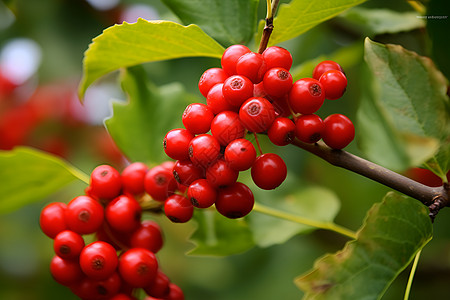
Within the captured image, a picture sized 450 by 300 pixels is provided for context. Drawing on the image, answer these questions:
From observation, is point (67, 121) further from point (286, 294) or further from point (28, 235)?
point (286, 294)

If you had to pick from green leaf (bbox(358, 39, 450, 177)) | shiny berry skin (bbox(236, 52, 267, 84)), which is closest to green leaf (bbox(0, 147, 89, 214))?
shiny berry skin (bbox(236, 52, 267, 84))

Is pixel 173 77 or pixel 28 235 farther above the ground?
pixel 173 77

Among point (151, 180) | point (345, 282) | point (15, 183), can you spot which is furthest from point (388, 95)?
point (15, 183)

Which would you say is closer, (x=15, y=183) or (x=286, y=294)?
(x=15, y=183)

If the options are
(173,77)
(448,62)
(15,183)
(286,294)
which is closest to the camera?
(448,62)

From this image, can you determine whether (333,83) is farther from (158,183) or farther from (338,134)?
(158,183)
